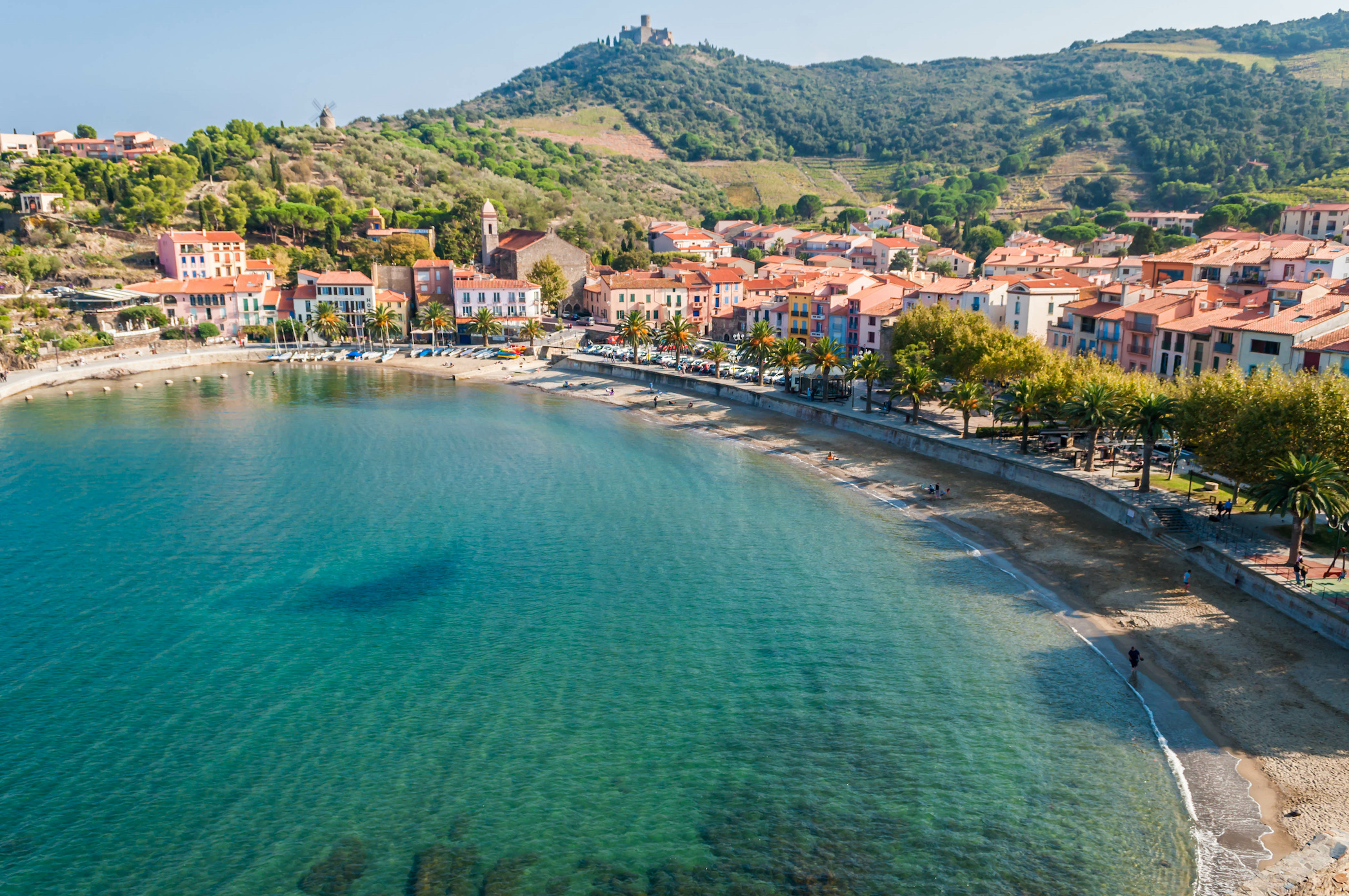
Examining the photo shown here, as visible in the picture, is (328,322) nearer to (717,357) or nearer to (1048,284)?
(717,357)

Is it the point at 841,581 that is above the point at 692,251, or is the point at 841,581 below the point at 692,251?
below

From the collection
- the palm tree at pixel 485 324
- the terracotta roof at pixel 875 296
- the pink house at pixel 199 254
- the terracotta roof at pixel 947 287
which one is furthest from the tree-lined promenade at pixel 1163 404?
the pink house at pixel 199 254

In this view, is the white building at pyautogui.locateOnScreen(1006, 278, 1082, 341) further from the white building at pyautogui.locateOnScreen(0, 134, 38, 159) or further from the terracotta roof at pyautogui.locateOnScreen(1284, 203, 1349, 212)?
the white building at pyautogui.locateOnScreen(0, 134, 38, 159)

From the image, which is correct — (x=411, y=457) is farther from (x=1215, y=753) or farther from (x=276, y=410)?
(x=1215, y=753)

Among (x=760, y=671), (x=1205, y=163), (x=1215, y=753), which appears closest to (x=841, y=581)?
(x=760, y=671)

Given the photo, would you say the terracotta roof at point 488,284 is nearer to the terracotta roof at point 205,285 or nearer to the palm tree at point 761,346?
the terracotta roof at point 205,285
